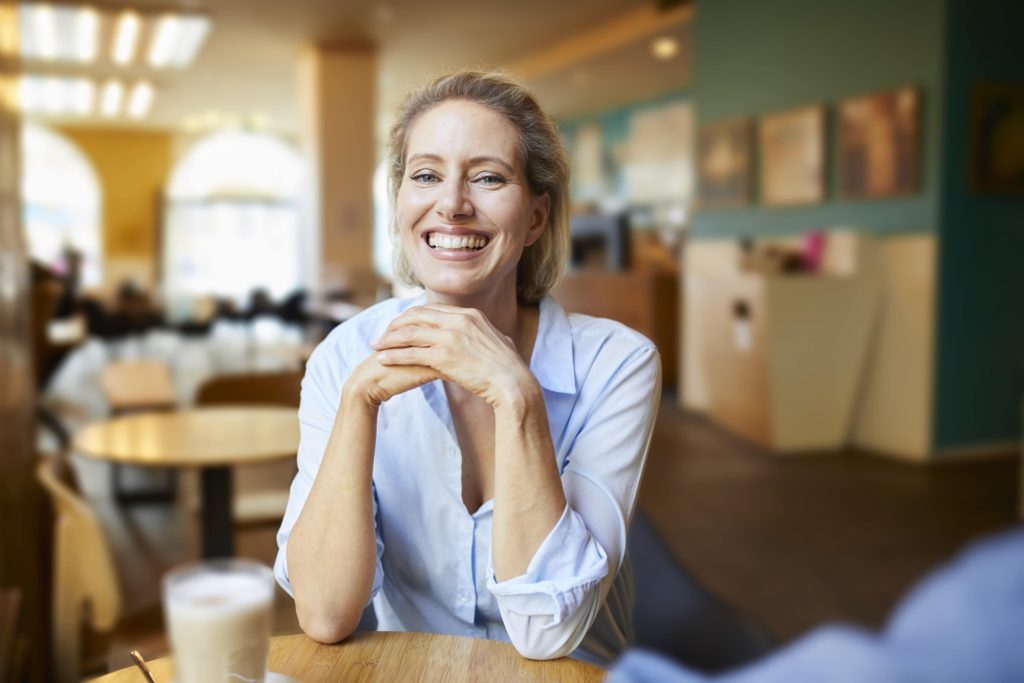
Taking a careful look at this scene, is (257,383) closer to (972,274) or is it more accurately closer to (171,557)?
(171,557)

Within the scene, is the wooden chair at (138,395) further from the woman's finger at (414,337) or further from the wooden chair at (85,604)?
the woman's finger at (414,337)

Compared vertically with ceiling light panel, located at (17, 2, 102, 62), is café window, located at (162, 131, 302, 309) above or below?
below

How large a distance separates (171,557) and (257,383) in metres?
1.01

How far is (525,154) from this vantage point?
1283 millimetres

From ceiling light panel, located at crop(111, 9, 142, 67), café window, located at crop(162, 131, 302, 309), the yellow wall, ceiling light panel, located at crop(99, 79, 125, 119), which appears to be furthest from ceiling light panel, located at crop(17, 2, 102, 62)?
café window, located at crop(162, 131, 302, 309)

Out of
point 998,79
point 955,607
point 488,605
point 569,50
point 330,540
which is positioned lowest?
point 488,605

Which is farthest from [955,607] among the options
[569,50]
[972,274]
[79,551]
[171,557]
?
[569,50]

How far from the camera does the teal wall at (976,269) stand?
5.25 meters

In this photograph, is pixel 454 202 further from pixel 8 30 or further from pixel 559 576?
pixel 8 30

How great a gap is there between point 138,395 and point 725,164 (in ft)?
14.5

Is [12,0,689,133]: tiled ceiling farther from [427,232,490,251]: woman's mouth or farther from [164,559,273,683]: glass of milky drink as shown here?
[164,559,273,683]: glass of milky drink

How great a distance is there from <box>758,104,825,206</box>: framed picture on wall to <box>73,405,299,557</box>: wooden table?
166 inches

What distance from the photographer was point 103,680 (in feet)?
3.03

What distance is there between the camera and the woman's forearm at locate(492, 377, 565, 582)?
1.05 metres
